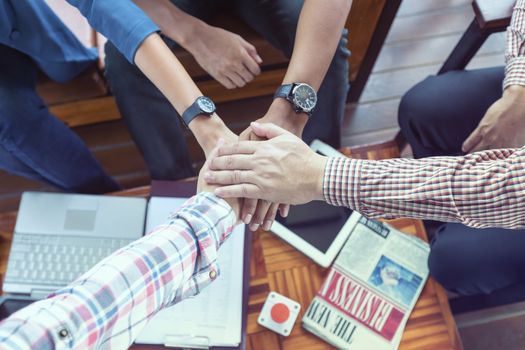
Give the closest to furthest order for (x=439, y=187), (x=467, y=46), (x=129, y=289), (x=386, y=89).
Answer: (x=129, y=289), (x=439, y=187), (x=467, y=46), (x=386, y=89)

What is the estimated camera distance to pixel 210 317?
87 cm

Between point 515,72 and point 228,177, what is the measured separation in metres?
0.65

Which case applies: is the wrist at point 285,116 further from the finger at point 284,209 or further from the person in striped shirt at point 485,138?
the person in striped shirt at point 485,138

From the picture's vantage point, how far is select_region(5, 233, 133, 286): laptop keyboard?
36.6 inches

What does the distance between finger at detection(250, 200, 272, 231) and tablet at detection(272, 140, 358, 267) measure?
10 centimetres

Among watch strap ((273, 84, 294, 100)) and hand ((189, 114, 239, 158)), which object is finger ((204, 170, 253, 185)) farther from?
watch strap ((273, 84, 294, 100))

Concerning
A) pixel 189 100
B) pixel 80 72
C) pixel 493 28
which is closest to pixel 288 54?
pixel 189 100

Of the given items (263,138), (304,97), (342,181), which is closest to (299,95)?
(304,97)

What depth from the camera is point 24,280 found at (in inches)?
36.6

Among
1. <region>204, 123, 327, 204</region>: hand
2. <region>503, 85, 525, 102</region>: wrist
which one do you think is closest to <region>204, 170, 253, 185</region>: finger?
<region>204, 123, 327, 204</region>: hand

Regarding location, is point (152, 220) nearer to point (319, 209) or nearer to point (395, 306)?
point (319, 209)

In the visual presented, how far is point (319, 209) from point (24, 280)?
2.16 feet

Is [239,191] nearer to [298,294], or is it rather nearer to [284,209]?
[284,209]

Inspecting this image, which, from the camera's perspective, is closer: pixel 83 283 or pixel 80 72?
pixel 83 283
